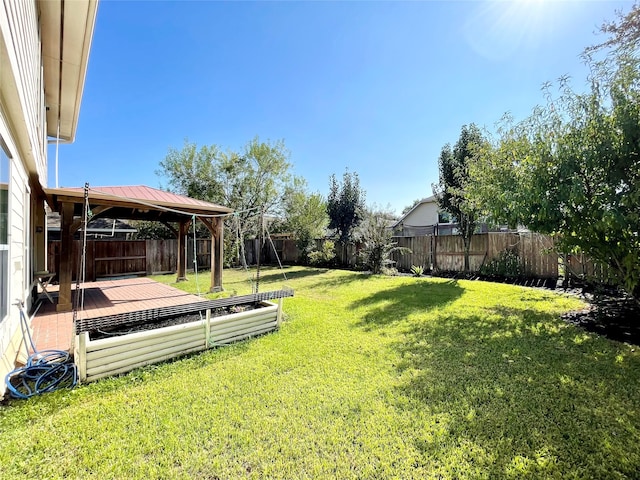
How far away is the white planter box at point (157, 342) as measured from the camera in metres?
3.03

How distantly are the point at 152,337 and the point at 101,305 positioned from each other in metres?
3.93

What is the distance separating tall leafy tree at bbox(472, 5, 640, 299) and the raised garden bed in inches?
179

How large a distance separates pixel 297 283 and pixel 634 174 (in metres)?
8.33

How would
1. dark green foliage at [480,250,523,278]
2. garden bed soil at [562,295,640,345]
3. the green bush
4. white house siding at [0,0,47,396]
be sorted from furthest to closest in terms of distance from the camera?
the green bush
dark green foliage at [480,250,523,278]
garden bed soil at [562,295,640,345]
white house siding at [0,0,47,396]

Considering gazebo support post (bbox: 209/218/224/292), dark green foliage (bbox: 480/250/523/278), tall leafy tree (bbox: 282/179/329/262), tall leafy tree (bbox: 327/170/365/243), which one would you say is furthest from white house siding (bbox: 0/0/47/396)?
tall leafy tree (bbox: 282/179/329/262)

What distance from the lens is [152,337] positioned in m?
3.43

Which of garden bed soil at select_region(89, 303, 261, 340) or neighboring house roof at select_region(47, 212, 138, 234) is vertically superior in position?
neighboring house roof at select_region(47, 212, 138, 234)

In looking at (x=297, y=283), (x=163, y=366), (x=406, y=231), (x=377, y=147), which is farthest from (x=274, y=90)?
(x=406, y=231)

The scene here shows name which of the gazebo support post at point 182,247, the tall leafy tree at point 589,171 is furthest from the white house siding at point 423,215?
the gazebo support post at point 182,247

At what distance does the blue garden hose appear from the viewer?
2.81m

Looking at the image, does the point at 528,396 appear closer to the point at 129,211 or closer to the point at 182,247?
the point at 182,247

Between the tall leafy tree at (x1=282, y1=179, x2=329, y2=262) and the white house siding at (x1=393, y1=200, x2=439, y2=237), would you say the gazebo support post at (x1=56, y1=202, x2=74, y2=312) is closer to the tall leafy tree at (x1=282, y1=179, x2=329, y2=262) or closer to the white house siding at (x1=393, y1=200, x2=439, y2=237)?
the tall leafy tree at (x1=282, y1=179, x2=329, y2=262)

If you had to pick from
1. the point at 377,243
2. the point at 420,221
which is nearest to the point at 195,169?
the point at 377,243

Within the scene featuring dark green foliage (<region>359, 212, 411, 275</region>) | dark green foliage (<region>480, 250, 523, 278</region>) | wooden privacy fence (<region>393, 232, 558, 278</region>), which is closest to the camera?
wooden privacy fence (<region>393, 232, 558, 278</region>)
